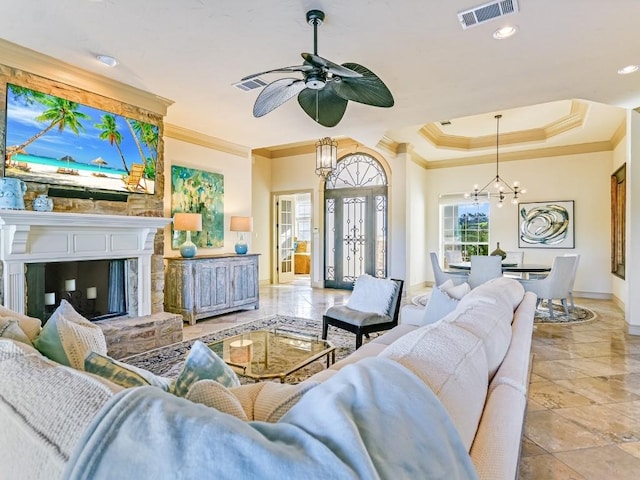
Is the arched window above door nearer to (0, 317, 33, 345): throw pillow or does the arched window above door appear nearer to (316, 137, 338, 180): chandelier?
(316, 137, 338, 180): chandelier

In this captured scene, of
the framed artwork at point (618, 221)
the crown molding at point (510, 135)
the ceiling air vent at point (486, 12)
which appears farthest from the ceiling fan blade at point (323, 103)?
the framed artwork at point (618, 221)

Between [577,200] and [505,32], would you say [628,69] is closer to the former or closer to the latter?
[505,32]

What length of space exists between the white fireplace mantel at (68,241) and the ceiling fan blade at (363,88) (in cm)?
257

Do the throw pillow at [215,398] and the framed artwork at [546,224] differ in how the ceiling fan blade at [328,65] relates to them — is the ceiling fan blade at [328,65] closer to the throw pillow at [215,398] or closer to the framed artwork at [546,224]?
the throw pillow at [215,398]

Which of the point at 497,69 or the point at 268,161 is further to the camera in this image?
the point at 268,161

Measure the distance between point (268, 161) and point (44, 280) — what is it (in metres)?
5.91

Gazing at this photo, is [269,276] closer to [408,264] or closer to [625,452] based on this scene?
[408,264]

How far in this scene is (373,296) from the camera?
3592mm

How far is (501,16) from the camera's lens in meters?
2.59

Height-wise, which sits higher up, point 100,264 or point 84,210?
point 84,210

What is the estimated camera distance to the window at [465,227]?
787 centimetres

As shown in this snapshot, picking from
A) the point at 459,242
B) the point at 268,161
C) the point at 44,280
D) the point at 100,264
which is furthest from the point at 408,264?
the point at 44,280

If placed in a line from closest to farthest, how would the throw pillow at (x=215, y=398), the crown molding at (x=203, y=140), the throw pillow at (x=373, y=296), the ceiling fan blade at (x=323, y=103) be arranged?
the throw pillow at (x=215, y=398) → the ceiling fan blade at (x=323, y=103) → the throw pillow at (x=373, y=296) → the crown molding at (x=203, y=140)

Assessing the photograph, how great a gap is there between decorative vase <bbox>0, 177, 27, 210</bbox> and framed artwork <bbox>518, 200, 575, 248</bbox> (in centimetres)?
787
